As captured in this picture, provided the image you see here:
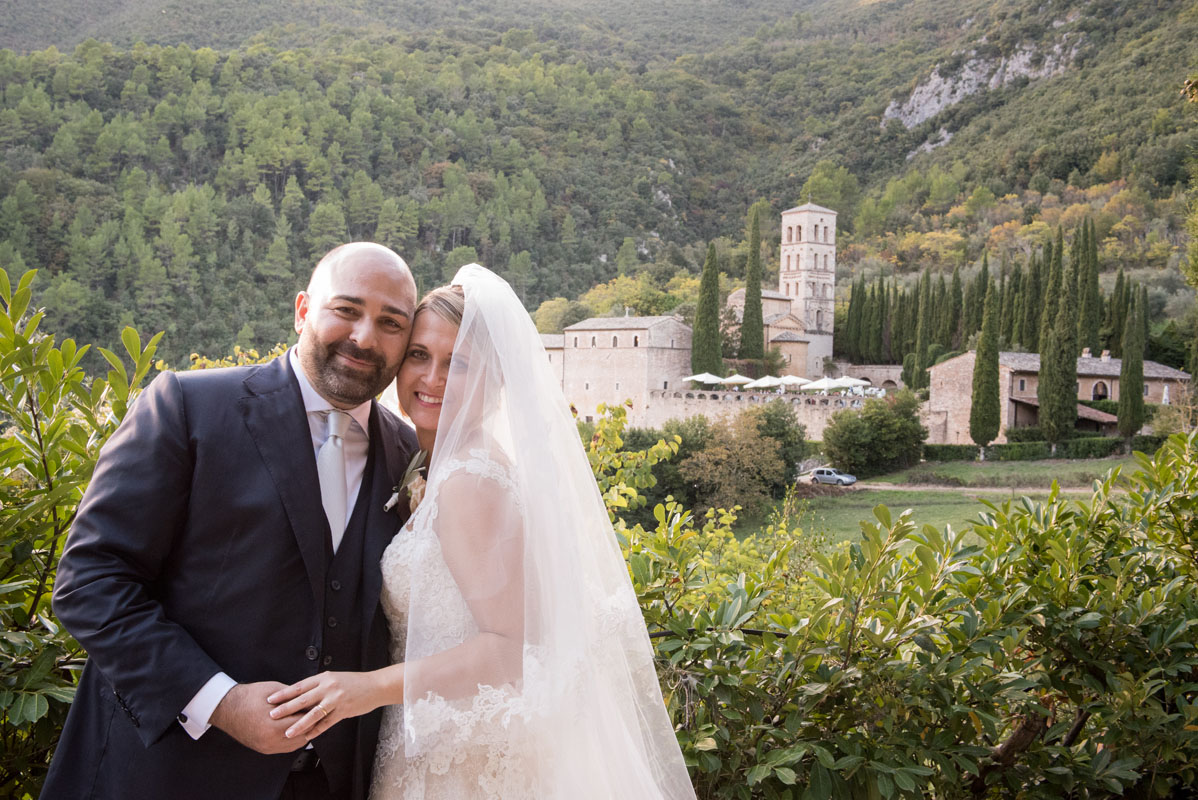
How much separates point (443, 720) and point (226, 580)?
0.43 m

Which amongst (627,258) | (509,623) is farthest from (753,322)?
(509,623)

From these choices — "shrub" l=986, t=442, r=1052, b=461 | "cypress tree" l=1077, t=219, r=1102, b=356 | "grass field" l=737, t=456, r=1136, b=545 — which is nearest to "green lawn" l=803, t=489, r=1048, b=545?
"grass field" l=737, t=456, r=1136, b=545

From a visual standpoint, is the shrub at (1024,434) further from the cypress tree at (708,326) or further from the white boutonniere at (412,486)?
the white boutonniere at (412,486)

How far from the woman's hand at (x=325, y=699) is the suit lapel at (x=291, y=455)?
0.14 metres

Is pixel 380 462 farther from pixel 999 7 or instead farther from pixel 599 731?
pixel 999 7

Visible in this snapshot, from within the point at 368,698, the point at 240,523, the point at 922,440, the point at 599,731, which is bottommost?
the point at 922,440

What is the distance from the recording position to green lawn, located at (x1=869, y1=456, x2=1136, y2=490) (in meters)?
22.7

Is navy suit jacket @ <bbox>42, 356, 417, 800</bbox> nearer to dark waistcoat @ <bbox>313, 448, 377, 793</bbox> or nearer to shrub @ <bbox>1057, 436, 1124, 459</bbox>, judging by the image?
dark waistcoat @ <bbox>313, 448, 377, 793</bbox>

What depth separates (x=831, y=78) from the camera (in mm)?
86625

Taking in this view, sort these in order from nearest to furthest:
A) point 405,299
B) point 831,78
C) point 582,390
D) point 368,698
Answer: point 368,698 < point 405,299 < point 582,390 < point 831,78

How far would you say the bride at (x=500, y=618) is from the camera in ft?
4.66

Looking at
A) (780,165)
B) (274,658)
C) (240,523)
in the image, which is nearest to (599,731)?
(274,658)

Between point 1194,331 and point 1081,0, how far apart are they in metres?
53.1

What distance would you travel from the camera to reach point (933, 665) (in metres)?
1.71
